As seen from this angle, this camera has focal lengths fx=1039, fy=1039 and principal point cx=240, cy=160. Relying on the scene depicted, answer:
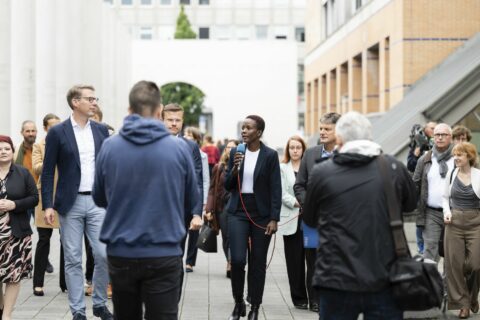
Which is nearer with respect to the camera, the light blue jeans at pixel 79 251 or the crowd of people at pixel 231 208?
the crowd of people at pixel 231 208

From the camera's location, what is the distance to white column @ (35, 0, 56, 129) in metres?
24.9

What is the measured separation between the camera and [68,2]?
91.9 ft

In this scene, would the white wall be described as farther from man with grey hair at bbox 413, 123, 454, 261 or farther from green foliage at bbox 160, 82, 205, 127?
man with grey hair at bbox 413, 123, 454, 261

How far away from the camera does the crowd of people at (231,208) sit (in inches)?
242

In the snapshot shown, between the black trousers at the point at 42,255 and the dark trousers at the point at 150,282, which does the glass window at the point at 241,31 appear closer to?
the black trousers at the point at 42,255

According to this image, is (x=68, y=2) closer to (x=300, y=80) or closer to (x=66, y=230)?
(x=66, y=230)

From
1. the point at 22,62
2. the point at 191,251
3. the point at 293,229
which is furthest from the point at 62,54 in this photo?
the point at 293,229

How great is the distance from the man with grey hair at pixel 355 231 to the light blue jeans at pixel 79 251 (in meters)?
3.40

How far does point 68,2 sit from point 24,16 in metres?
5.57

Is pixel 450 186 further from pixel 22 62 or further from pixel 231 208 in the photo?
pixel 22 62

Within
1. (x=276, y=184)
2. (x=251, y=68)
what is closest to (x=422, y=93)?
(x=276, y=184)

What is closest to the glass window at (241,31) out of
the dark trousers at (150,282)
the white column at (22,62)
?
the white column at (22,62)

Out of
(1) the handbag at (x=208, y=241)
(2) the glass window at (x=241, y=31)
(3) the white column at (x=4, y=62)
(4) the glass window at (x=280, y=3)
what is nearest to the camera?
(1) the handbag at (x=208, y=241)

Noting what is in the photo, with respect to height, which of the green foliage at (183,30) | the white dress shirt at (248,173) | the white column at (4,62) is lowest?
the white dress shirt at (248,173)
